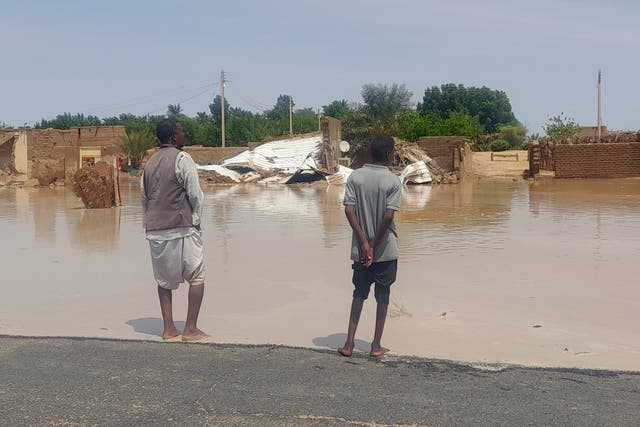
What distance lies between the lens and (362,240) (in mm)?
5176

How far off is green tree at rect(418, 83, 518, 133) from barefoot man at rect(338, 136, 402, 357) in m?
66.0

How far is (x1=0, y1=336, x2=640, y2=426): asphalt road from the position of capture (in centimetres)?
388

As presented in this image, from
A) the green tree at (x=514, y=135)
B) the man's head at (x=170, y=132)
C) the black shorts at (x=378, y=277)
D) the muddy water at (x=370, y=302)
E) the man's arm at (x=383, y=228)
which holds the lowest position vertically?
the muddy water at (x=370, y=302)

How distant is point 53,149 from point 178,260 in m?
35.3

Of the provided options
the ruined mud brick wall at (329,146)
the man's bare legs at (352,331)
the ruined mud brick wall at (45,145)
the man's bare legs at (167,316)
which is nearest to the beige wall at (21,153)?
the ruined mud brick wall at (45,145)

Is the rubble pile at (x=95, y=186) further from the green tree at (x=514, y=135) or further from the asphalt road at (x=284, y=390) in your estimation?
the green tree at (x=514, y=135)

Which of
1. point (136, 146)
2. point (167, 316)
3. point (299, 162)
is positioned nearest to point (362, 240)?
point (167, 316)

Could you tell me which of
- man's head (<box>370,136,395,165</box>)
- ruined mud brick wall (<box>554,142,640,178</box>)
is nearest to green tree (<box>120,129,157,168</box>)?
ruined mud brick wall (<box>554,142,640,178</box>)

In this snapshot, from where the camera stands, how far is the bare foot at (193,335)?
18.5ft

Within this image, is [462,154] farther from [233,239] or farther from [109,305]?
[109,305]

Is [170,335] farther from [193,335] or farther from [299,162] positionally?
[299,162]

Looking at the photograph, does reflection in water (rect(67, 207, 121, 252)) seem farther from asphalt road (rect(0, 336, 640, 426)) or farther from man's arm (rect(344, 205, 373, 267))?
man's arm (rect(344, 205, 373, 267))

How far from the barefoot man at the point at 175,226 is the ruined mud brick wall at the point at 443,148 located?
95.2ft

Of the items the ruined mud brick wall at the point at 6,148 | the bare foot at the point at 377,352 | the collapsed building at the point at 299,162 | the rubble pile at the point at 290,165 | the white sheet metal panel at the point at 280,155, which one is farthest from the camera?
the ruined mud brick wall at the point at 6,148
